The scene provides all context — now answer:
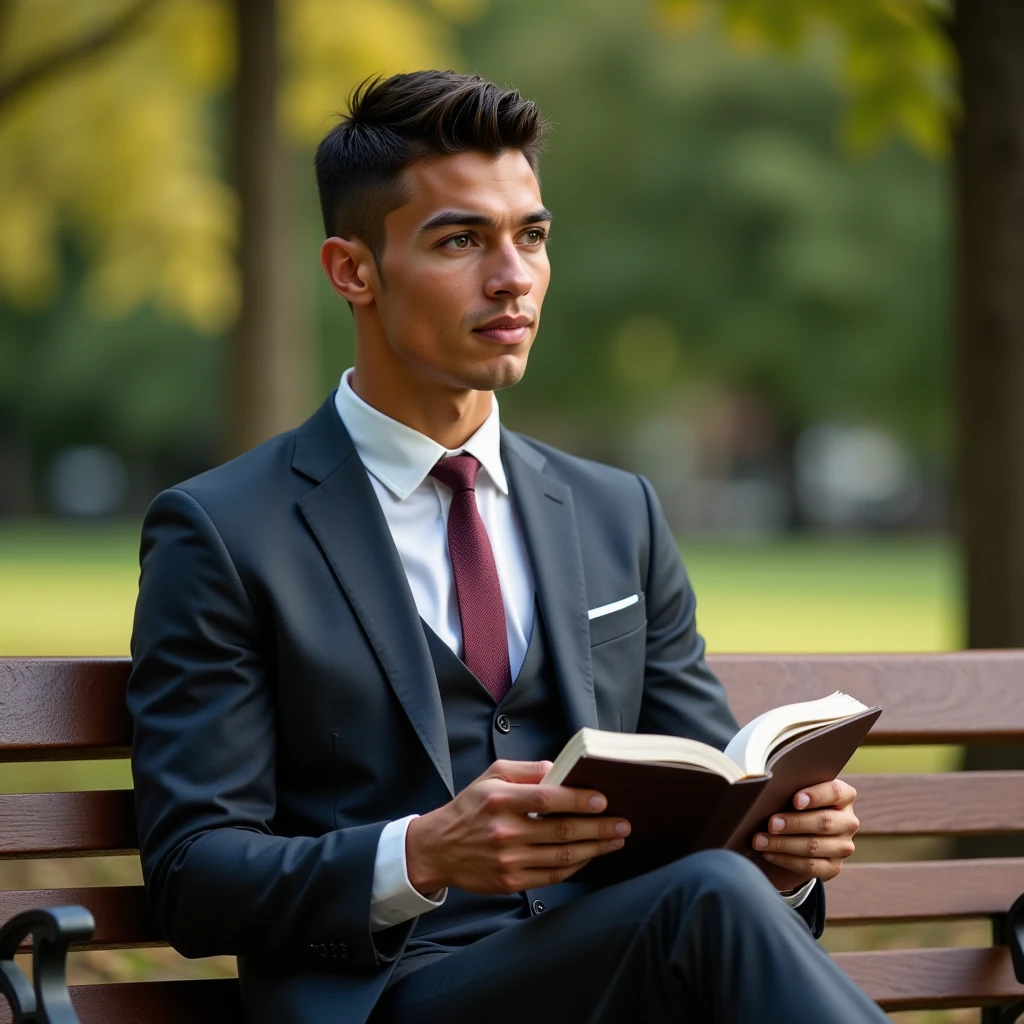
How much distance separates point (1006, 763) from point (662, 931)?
3.60m

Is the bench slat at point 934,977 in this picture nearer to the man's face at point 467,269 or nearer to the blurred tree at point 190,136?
the man's face at point 467,269

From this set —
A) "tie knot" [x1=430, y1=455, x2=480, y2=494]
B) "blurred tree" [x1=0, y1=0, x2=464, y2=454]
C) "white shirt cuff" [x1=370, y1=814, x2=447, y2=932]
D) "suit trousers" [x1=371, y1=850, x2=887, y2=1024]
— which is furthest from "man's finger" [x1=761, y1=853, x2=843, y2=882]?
"blurred tree" [x1=0, y1=0, x2=464, y2=454]

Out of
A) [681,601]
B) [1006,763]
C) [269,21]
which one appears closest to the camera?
[681,601]

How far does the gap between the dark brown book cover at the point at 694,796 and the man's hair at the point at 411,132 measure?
130 centimetres

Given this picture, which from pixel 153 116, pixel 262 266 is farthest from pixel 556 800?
pixel 153 116

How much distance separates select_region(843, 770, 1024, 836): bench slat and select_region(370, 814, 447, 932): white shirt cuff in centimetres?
131

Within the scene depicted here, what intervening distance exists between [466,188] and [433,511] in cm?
64

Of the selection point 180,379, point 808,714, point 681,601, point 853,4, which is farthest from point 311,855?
point 180,379

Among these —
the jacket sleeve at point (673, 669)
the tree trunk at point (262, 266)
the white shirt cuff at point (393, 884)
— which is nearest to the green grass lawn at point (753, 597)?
the tree trunk at point (262, 266)

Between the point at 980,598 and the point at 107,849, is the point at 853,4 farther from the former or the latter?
the point at 107,849

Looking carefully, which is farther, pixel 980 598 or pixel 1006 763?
pixel 980 598

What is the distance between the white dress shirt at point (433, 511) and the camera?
347cm

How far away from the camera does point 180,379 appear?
34219 millimetres

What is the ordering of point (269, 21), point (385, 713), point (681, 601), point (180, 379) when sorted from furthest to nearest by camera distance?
point (180, 379) < point (269, 21) < point (681, 601) < point (385, 713)
